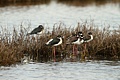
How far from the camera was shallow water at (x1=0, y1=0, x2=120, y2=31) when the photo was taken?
1104 inches

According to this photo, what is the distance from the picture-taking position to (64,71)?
45.4 feet

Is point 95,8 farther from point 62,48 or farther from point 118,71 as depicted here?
point 118,71

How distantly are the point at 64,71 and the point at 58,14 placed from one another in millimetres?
19242

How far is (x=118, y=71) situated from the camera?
13.7 m

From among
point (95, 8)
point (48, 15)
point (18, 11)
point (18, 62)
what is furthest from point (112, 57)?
point (95, 8)

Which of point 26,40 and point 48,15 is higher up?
point 48,15

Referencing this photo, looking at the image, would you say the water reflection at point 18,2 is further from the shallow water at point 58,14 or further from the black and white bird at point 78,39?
the black and white bird at point 78,39

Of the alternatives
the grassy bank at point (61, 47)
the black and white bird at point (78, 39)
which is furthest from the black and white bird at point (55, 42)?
the black and white bird at point (78, 39)

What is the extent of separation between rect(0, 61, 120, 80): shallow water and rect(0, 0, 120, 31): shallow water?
35.8 feet

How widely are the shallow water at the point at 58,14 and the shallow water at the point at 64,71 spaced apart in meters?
10.9

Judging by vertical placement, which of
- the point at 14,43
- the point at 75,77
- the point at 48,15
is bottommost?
the point at 75,77

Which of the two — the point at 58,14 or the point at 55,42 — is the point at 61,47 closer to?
the point at 55,42

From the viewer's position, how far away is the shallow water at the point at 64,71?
1288cm

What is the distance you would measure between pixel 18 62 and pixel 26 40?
1363 mm
